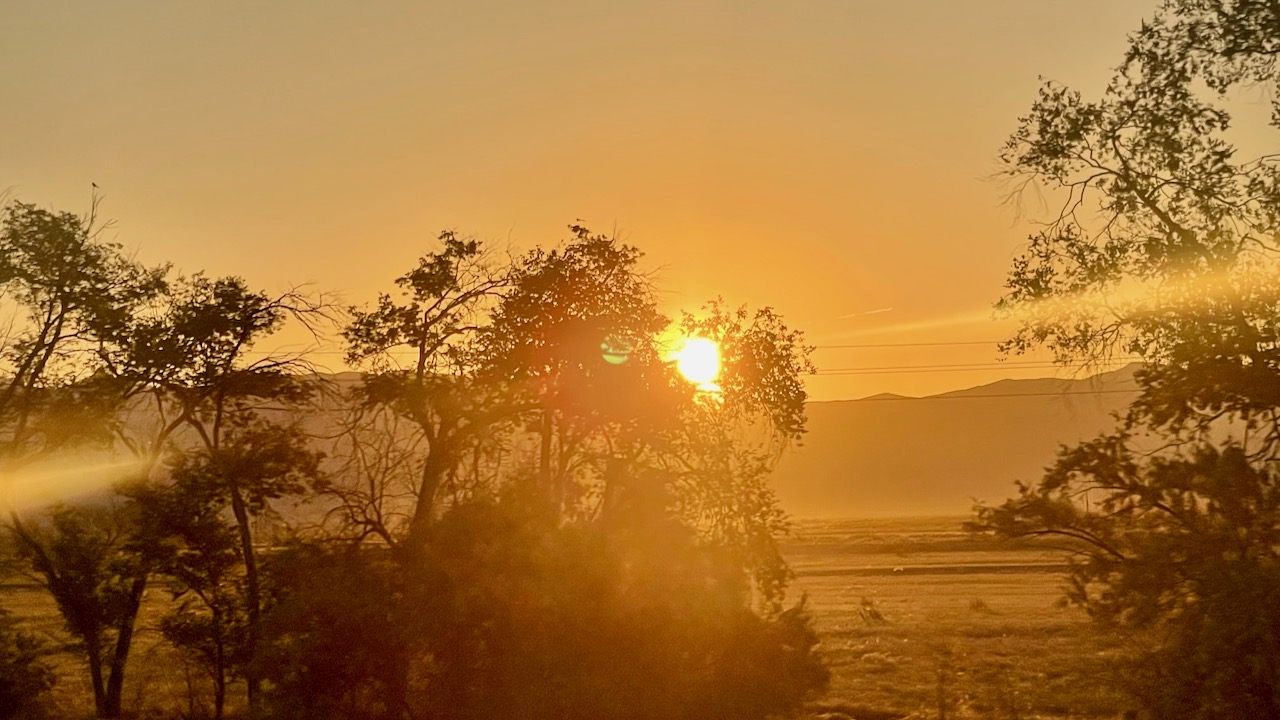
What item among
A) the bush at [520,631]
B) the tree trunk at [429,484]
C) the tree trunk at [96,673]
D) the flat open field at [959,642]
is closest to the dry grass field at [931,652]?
the flat open field at [959,642]

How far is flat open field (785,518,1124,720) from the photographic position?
950 inches

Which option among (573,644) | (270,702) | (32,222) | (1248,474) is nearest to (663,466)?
(573,644)

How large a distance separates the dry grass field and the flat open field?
4cm

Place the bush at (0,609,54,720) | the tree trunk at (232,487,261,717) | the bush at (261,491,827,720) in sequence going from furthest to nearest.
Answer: the bush at (0,609,54,720) < the tree trunk at (232,487,261,717) < the bush at (261,491,827,720)

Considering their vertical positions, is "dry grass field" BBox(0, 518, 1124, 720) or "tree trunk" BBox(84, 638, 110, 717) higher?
"tree trunk" BBox(84, 638, 110, 717)

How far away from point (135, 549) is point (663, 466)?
9582 mm

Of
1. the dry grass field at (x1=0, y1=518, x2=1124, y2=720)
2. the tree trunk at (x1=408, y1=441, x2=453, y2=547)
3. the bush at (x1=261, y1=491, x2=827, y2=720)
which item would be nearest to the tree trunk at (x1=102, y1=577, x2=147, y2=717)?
the dry grass field at (x1=0, y1=518, x2=1124, y2=720)

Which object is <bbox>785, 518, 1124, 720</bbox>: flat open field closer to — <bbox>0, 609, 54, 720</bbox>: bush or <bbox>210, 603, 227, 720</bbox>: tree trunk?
<bbox>210, 603, 227, 720</bbox>: tree trunk

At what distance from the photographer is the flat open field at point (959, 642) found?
24.1m

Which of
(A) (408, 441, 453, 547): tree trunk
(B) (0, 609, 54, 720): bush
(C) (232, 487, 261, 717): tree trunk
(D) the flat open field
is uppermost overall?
(A) (408, 441, 453, 547): tree trunk

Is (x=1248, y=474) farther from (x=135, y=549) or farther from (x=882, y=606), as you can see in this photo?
(x=882, y=606)

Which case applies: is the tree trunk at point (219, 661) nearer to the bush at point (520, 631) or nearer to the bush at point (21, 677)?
the bush at point (520, 631)

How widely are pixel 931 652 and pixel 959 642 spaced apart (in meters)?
2.25

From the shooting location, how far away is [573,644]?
16.7 metres
